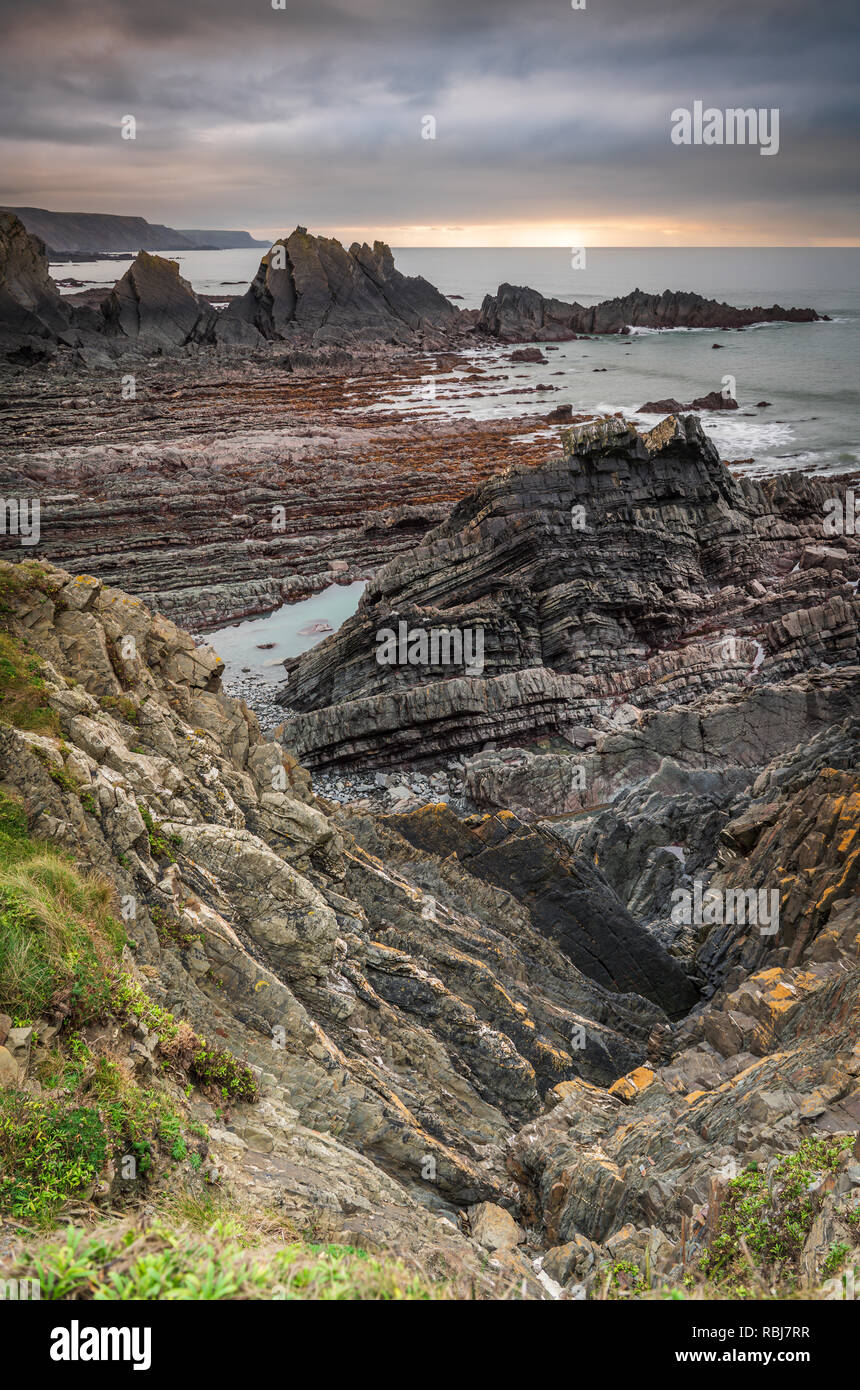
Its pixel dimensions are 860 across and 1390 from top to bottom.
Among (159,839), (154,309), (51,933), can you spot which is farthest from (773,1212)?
(154,309)

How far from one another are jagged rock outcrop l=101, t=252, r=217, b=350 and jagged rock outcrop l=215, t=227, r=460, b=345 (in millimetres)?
4337

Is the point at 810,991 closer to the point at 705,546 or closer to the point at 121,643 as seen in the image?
the point at 121,643

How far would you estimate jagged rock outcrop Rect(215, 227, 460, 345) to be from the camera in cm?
11288

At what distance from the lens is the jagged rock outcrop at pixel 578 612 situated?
27.6 meters

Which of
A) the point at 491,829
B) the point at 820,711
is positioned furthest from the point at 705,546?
the point at 491,829

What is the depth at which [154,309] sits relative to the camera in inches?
4198

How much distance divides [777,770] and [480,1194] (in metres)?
13.9

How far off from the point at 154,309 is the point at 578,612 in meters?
97.7

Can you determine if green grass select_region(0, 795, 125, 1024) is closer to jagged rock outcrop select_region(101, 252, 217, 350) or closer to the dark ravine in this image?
the dark ravine

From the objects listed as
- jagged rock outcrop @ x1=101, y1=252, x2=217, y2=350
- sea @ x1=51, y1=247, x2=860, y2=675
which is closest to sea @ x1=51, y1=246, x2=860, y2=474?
sea @ x1=51, y1=247, x2=860, y2=675

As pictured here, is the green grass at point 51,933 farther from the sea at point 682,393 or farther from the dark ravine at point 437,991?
the sea at point 682,393

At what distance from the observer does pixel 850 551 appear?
121ft

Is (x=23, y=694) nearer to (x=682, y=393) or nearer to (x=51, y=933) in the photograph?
(x=51, y=933)

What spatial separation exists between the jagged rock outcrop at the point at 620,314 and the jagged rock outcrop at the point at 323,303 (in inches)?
469
